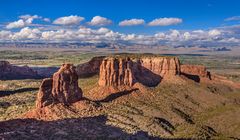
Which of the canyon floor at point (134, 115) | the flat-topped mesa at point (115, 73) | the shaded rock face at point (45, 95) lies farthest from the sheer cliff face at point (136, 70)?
the shaded rock face at point (45, 95)

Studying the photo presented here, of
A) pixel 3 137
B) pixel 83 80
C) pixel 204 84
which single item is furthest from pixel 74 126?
pixel 204 84

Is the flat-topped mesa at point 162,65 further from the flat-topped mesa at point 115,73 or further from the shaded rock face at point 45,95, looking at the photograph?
the shaded rock face at point 45,95

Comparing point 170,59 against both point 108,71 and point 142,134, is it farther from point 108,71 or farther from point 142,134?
point 142,134

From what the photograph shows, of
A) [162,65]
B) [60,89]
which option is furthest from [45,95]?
[162,65]

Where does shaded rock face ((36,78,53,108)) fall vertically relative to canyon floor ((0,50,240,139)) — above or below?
above

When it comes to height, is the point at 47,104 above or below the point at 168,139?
above

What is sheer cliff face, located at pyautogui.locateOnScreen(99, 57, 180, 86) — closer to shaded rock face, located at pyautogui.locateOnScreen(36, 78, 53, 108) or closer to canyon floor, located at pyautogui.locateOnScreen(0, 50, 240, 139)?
canyon floor, located at pyautogui.locateOnScreen(0, 50, 240, 139)

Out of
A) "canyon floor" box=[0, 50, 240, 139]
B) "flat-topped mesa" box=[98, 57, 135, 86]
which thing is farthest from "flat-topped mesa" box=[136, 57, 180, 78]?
"flat-topped mesa" box=[98, 57, 135, 86]
